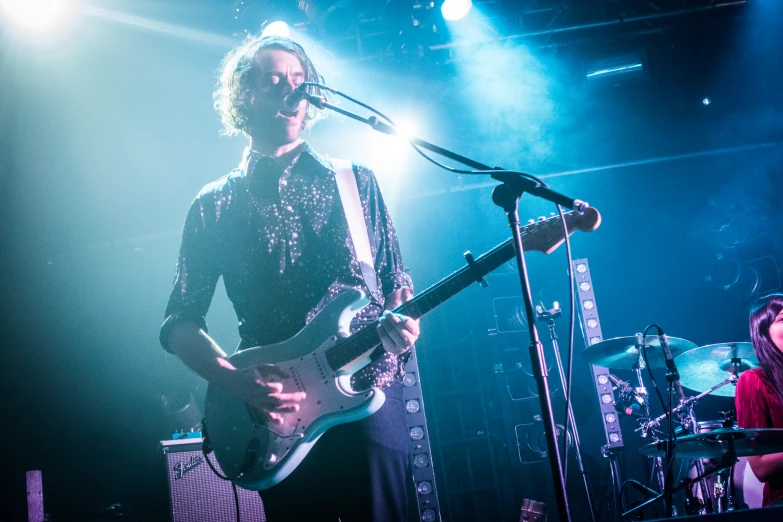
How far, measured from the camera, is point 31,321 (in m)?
8.31

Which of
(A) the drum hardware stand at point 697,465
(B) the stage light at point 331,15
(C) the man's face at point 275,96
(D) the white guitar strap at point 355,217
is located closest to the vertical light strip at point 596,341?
(A) the drum hardware stand at point 697,465

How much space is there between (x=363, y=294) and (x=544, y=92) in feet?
20.6

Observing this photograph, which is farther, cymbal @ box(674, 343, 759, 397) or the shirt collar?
cymbal @ box(674, 343, 759, 397)

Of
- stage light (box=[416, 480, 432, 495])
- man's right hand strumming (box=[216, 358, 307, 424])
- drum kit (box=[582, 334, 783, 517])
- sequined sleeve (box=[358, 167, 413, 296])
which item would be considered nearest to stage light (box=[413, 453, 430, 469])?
stage light (box=[416, 480, 432, 495])

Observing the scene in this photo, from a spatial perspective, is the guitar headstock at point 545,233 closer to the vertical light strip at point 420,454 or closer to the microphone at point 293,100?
the microphone at point 293,100

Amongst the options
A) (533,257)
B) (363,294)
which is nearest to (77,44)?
(363,294)

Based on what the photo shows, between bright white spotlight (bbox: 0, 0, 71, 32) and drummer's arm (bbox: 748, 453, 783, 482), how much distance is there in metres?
6.63

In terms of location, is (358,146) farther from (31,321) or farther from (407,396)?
(31,321)

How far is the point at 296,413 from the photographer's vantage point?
228 centimetres

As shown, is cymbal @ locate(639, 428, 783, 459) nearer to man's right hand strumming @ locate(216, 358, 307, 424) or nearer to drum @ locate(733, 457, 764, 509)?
drum @ locate(733, 457, 764, 509)

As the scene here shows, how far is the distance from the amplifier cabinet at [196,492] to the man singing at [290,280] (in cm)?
251

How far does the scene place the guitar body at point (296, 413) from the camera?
7.25 feet

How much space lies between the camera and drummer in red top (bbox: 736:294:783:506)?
13.4 ft

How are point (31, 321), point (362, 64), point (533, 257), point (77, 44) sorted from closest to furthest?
point (77, 44) < point (362, 64) < point (31, 321) < point (533, 257)
